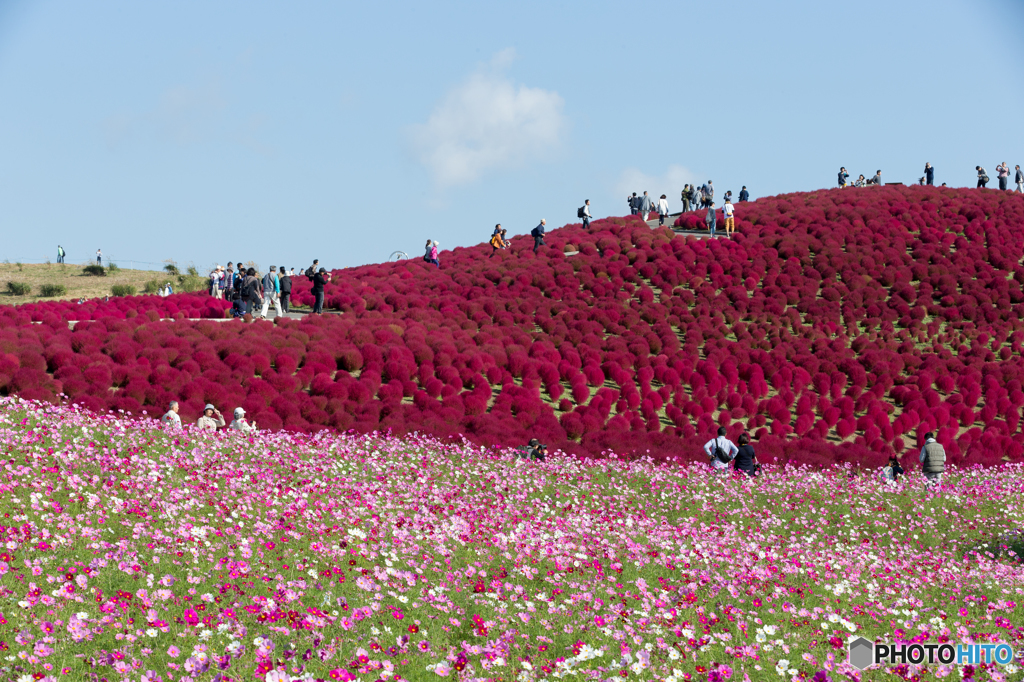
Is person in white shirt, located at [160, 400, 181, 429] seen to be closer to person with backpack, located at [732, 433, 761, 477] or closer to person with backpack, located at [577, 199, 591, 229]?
person with backpack, located at [732, 433, 761, 477]

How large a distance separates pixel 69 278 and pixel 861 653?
62.2 m

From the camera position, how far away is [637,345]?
24.3 meters

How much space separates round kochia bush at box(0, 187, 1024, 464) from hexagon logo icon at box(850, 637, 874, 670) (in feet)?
33.3

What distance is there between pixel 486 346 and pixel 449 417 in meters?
5.19

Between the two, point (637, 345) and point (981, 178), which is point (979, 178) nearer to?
point (981, 178)

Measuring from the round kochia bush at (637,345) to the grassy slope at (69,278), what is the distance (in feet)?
88.9

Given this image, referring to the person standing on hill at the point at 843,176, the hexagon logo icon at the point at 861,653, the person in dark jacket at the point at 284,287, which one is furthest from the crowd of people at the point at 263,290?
the person standing on hill at the point at 843,176

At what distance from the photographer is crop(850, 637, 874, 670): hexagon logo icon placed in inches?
256

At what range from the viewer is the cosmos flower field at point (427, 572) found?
6.00m

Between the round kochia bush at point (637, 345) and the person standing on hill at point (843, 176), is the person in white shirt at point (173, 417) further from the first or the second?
the person standing on hill at point (843, 176)

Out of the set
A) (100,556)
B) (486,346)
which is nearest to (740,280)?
(486,346)

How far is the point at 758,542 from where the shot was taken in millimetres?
10477

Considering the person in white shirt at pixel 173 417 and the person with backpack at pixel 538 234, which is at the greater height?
the person with backpack at pixel 538 234

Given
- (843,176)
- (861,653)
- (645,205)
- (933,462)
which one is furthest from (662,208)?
(861,653)
